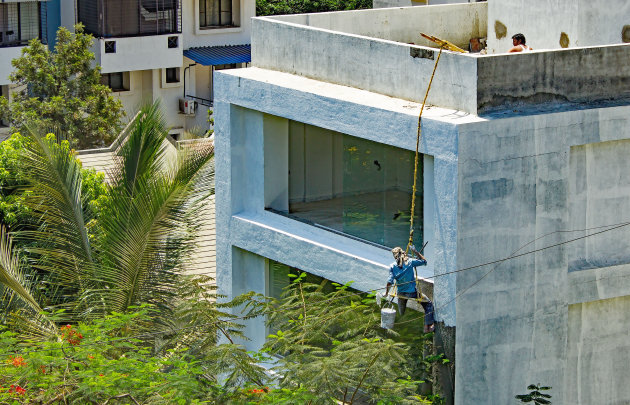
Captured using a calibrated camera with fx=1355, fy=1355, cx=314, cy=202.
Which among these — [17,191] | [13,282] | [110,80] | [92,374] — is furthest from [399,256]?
[110,80]

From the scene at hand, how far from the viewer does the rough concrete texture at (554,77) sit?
63.4 ft

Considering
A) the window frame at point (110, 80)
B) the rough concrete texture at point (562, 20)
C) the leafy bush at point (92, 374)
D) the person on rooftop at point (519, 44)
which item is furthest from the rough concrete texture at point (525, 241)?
the window frame at point (110, 80)

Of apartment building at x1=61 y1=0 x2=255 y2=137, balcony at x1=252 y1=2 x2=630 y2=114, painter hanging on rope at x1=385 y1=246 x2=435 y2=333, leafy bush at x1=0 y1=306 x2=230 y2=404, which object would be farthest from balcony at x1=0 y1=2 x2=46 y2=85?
painter hanging on rope at x1=385 y1=246 x2=435 y2=333

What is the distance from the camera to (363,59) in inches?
844

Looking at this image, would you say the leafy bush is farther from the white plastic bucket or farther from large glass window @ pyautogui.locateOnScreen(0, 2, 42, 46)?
large glass window @ pyautogui.locateOnScreen(0, 2, 42, 46)

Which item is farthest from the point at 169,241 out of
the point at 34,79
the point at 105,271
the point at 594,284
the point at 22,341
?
the point at 34,79

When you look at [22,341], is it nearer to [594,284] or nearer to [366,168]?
[366,168]

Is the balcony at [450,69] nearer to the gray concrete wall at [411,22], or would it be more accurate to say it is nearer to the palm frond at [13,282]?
the gray concrete wall at [411,22]

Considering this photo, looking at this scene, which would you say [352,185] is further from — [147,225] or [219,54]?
[219,54]

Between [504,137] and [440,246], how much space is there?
5.90 feet

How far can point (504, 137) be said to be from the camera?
62.3 ft

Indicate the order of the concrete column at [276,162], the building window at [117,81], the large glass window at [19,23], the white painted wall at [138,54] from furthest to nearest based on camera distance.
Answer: the building window at [117,81], the white painted wall at [138,54], the large glass window at [19,23], the concrete column at [276,162]

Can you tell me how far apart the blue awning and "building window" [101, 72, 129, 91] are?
2681 millimetres

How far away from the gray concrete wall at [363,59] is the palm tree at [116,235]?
7.36 feet
